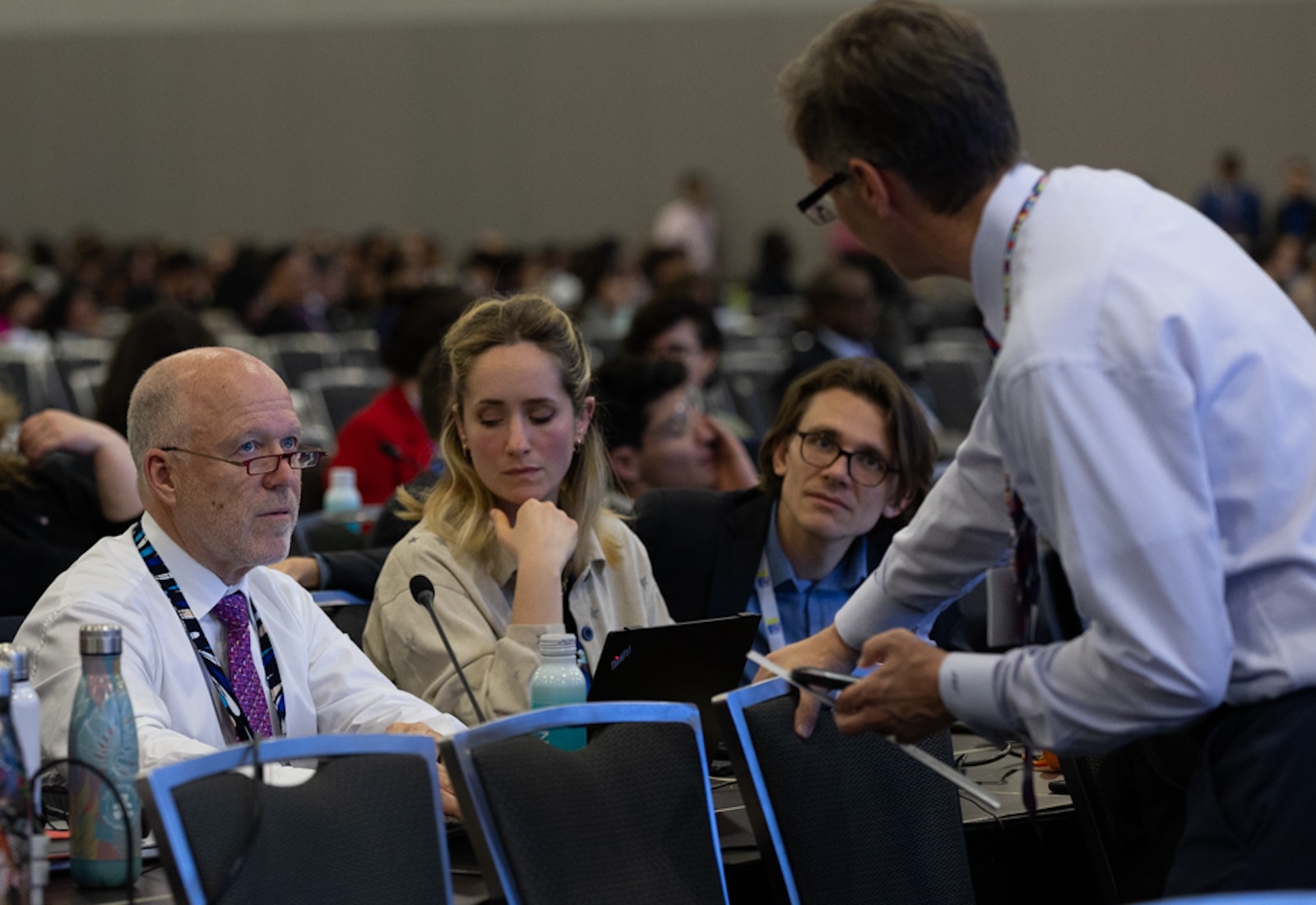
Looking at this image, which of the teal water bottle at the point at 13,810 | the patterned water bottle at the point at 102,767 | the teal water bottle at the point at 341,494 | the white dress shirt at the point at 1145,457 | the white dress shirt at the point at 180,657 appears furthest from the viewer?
the teal water bottle at the point at 341,494

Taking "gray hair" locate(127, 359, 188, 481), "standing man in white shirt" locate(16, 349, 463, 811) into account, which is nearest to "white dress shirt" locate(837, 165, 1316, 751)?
"standing man in white shirt" locate(16, 349, 463, 811)

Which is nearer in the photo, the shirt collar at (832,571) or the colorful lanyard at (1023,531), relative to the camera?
the colorful lanyard at (1023,531)

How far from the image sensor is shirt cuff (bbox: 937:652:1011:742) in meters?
1.82

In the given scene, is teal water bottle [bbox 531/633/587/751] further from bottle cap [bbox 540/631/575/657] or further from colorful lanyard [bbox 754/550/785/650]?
colorful lanyard [bbox 754/550/785/650]

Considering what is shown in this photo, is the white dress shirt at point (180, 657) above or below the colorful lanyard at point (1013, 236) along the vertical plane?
below

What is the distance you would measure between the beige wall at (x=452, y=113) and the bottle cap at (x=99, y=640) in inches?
623

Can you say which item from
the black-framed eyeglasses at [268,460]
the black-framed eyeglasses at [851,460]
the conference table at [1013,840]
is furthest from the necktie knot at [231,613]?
the black-framed eyeglasses at [851,460]

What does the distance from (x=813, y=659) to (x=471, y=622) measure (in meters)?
0.82

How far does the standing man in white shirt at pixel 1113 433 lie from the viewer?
1.66 meters

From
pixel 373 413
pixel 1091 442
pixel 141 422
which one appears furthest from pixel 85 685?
pixel 373 413

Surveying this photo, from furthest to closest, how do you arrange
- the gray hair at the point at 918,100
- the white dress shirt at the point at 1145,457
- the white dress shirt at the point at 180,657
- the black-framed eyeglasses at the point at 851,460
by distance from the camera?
the black-framed eyeglasses at the point at 851,460 < the white dress shirt at the point at 180,657 < the gray hair at the point at 918,100 < the white dress shirt at the point at 1145,457

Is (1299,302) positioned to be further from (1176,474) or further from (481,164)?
(481,164)

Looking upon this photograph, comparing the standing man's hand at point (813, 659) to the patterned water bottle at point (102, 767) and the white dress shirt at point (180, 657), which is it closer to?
the white dress shirt at point (180, 657)

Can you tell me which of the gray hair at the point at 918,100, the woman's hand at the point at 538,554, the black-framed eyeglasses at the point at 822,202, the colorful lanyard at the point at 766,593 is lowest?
the colorful lanyard at the point at 766,593
